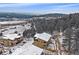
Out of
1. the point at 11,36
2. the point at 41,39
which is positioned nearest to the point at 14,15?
the point at 11,36

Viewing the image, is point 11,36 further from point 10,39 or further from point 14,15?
point 14,15

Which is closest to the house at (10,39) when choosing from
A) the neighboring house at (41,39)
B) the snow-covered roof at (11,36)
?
the snow-covered roof at (11,36)

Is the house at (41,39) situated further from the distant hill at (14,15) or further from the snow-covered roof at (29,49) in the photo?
the distant hill at (14,15)

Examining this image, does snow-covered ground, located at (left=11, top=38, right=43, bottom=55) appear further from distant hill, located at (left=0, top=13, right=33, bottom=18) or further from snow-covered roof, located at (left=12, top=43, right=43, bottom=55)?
distant hill, located at (left=0, top=13, right=33, bottom=18)

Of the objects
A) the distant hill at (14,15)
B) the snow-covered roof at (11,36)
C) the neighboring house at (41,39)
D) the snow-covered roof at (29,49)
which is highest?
the distant hill at (14,15)

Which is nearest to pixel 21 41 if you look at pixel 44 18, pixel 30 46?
pixel 30 46

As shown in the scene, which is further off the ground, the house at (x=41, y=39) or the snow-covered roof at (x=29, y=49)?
the house at (x=41, y=39)

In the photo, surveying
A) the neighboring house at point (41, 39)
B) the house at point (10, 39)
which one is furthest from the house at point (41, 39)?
the house at point (10, 39)
